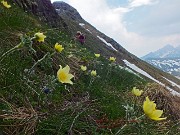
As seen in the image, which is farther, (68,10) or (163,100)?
(68,10)

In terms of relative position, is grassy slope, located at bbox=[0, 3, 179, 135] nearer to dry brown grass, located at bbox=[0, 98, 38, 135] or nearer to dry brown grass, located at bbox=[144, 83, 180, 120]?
dry brown grass, located at bbox=[0, 98, 38, 135]

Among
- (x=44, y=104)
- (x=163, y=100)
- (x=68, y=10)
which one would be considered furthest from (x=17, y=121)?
(x=68, y=10)

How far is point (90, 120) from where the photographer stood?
4391mm

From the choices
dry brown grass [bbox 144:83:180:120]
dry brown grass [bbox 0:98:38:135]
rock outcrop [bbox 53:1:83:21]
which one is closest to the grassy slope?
dry brown grass [bbox 0:98:38:135]

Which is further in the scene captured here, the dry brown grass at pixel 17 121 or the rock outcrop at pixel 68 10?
the rock outcrop at pixel 68 10

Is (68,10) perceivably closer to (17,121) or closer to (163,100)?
(163,100)

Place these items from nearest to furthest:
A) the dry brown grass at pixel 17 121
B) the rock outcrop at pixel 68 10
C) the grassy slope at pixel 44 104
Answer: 1. the dry brown grass at pixel 17 121
2. the grassy slope at pixel 44 104
3. the rock outcrop at pixel 68 10

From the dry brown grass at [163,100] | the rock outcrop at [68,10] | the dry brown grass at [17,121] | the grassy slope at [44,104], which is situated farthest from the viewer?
the rock outcrop at [68,10]

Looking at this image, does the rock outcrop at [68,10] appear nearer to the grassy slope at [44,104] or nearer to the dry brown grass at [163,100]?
the dry brown grass at [163,100]

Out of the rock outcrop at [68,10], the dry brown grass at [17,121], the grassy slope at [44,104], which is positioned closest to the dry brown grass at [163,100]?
the grassy slope at [44,104]

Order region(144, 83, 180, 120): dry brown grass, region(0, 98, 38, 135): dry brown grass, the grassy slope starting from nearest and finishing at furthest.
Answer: region(0, 98, 38, 135): dry brown grass < the grassy slope < region(144, 83, 180, 120): dry brown grass

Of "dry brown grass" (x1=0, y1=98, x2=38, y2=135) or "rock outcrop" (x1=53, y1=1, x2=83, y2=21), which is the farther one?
"rock outcrop" (x1=53, y1=1, x2=83, y2=21)

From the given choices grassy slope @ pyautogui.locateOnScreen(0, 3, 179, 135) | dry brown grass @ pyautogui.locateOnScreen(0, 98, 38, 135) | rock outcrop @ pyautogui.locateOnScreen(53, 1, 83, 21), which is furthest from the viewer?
rock outcrop @ pyautogui.locateOnScreen(53, 1, 83, 21)

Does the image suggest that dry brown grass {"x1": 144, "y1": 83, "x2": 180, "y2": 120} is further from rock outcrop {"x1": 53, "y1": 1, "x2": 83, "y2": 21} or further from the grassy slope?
rock outcrop {"x1": 53, "y1": 1, "x2": 83, "y2": 21}
